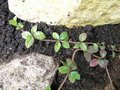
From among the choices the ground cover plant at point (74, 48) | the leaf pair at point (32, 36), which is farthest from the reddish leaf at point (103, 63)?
the leaf pair at point (32, 36)

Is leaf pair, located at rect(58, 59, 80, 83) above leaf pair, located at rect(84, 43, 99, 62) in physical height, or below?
below

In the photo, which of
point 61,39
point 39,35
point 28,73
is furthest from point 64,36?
point 28,73

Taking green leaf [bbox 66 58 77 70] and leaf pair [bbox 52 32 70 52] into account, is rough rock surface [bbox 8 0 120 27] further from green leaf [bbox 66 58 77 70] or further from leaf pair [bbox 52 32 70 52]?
green leaf [bbox 66 58 77 70]

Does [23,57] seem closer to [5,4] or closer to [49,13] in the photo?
[49,13]

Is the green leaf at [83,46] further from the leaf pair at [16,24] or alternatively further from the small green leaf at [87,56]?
the leaf pair at [16,24]

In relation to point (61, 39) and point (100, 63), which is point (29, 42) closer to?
point (61, 39)

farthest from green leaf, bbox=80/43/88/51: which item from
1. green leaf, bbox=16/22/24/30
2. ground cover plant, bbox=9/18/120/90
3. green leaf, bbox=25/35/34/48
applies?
green leaf, bbox=16/22/24/30

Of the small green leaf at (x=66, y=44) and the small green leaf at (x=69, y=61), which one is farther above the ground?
the small green leaf at (x=66, y=44)

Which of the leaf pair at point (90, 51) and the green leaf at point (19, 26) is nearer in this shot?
the leaf pair at point (90, 51)

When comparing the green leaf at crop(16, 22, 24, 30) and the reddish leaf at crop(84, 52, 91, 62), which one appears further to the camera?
the green leaf at crop(16, 22, 24, 30)
